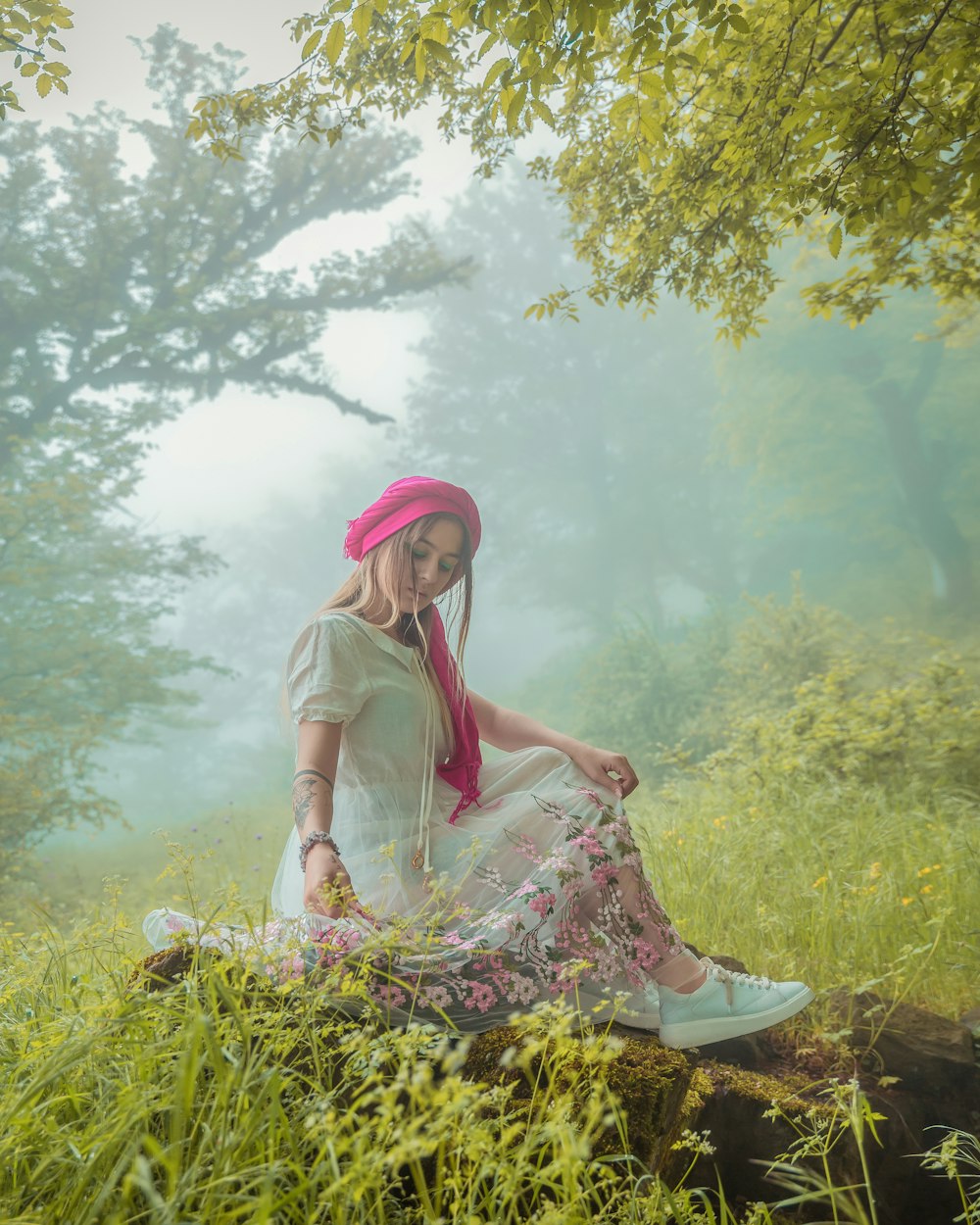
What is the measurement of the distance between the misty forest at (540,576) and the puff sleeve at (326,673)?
1.09 ft

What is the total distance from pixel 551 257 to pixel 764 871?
20.6 meters

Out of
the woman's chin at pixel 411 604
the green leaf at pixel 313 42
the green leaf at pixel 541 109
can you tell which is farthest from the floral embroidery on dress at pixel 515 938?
the green leaf at pixel 313 42

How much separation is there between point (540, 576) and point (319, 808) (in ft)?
64.5

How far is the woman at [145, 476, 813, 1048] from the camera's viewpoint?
5.91ft

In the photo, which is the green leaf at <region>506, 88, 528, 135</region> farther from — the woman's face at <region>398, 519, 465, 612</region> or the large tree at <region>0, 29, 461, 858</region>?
the large tree at <region>0, 29, 461, 858</region>

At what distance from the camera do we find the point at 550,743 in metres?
2.58

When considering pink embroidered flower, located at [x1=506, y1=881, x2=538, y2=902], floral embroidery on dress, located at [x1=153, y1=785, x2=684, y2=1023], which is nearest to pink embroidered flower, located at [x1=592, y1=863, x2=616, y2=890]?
floral embroidery on dress, located at [x1=153, y1=785, x2=684, y2=1023]

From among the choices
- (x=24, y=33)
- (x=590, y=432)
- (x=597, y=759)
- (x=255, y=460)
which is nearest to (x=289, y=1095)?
(x=597, y=759)

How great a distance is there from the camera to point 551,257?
71.4 ft

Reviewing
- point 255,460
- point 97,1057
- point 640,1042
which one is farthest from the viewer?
point 255,460

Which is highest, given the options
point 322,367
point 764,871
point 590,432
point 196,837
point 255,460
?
point 255,460

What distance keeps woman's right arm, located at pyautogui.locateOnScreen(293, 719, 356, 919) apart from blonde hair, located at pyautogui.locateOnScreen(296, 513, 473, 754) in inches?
15.7

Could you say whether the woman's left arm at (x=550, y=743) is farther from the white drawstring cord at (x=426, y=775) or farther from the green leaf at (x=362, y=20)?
the green leaf at (x=362, y=20)

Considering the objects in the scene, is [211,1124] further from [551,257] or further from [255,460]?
[255,460]
